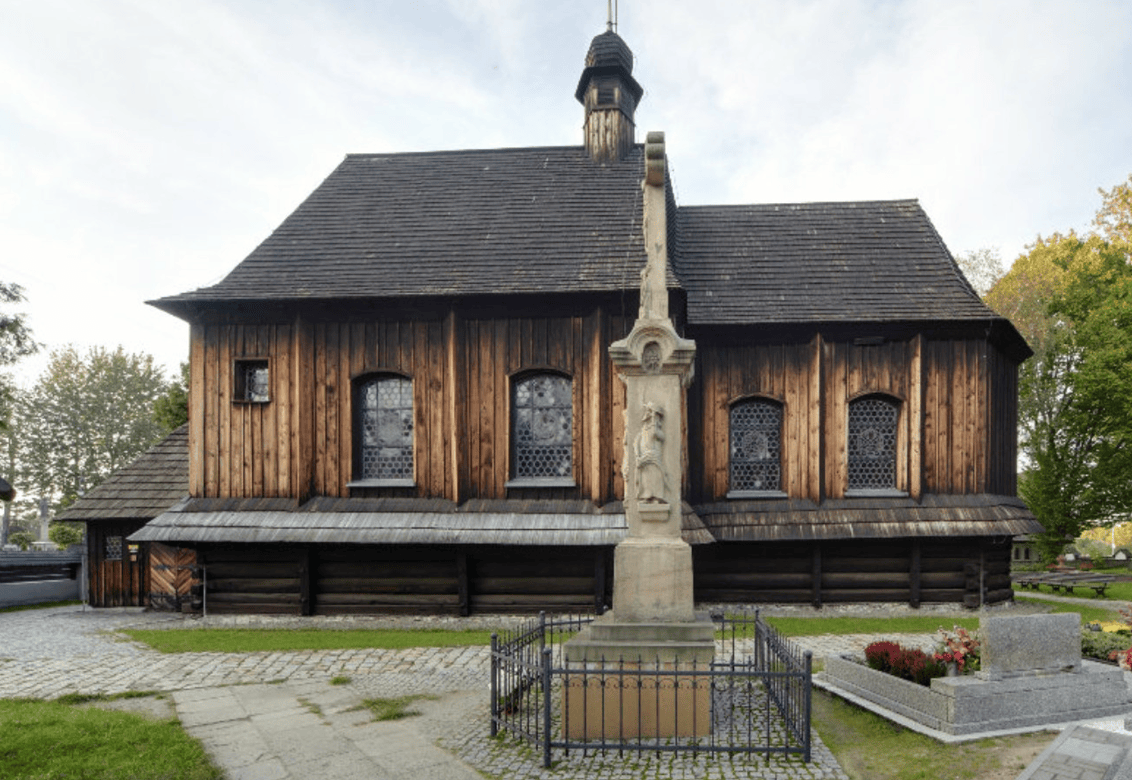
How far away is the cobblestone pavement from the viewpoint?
5719 millimetres

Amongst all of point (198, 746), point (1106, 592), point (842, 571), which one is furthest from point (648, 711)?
point (1106, 592)

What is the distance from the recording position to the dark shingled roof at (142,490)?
15.1 meters

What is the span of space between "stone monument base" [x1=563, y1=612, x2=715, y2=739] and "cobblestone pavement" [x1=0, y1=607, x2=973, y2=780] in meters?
0.37

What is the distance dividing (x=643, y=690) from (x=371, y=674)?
14.9ft

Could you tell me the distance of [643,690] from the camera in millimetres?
6344

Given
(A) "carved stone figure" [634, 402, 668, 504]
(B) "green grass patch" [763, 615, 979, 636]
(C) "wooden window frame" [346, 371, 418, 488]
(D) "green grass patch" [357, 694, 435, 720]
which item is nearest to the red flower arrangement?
(A) "carved stone figure" [634, 402, 668, 504]

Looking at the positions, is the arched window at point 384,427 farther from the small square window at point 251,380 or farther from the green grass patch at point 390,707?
the green grass patch at point 390,707

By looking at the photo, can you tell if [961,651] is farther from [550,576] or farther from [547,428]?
[547,428]

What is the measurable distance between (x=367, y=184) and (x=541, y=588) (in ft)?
36.0

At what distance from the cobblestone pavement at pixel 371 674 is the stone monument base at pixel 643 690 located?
37cm

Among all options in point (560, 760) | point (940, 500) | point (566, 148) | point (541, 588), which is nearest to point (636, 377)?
point (560, 760)

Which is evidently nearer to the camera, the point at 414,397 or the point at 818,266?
the point at 414,397

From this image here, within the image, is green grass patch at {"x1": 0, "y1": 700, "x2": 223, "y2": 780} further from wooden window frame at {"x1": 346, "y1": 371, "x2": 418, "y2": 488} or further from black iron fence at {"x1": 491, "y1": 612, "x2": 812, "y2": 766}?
wooden window frame at {"x1": 346, "y1": 371, "x2": 418, "y2": 488}

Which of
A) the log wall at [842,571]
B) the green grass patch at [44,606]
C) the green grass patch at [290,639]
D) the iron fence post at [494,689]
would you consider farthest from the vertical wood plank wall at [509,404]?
the green grass patch at [44,606]
